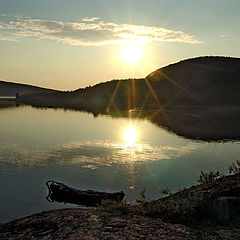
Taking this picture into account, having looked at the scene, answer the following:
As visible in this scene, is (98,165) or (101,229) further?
(98,165)

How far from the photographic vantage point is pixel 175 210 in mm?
12023

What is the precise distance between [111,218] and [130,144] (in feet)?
126

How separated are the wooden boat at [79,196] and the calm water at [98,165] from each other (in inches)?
30.3

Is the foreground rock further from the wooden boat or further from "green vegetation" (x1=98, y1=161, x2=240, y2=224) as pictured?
the wooden boat

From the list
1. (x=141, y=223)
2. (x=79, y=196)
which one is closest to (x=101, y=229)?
(x=141, y=223)

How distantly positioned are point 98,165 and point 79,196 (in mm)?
11467

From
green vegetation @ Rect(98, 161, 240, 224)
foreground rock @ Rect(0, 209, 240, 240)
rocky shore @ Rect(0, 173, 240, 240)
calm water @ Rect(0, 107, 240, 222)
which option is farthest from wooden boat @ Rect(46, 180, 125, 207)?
foreground rock @ Rect(0, 209, 240, 240)

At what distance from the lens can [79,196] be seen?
74.1ft

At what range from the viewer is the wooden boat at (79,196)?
2202 cm

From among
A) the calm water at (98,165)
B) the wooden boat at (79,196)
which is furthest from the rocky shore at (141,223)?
the calm water at (98,165)

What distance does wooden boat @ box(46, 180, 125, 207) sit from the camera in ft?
72.2

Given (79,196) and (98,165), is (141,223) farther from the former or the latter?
(98,165)

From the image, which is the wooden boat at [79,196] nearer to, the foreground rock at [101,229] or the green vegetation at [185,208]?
the green vegetation at [185,208]

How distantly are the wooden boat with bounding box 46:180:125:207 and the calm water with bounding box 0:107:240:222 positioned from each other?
77cm
